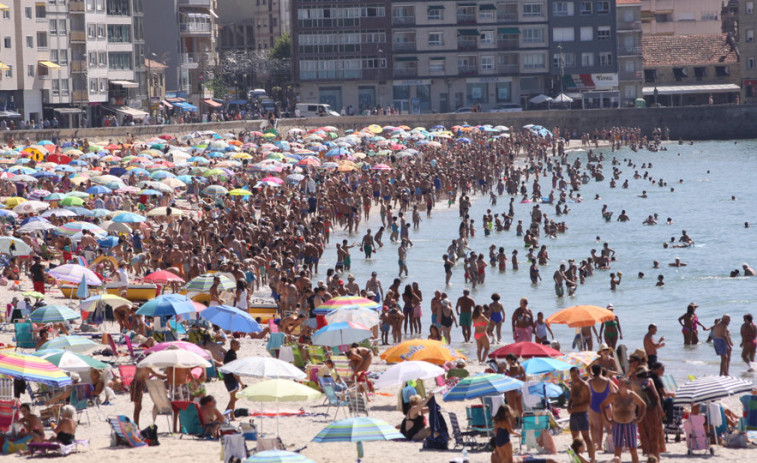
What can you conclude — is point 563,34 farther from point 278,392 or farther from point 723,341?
point 278,392

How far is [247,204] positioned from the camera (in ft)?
134

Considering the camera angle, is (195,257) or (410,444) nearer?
(410,444)

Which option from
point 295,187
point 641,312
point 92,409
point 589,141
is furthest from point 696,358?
point 589,141

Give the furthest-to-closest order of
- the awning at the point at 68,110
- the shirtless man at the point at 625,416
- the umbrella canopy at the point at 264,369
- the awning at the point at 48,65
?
the awning at the point at 68,110
the awning at the point at 48,65
the umbrella canopy at the point at 264,369
the shirtless man at the point at 625,416

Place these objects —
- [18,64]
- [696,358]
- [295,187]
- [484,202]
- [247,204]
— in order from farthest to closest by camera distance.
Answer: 1. [18,64]
2. [484,202]
3. [295,187]
4. [247,204]
5. [696,358]

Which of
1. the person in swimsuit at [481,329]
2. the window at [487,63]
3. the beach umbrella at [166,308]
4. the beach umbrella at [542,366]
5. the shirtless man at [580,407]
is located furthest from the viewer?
the window at [487,63]

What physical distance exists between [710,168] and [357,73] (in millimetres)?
26547

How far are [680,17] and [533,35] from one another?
86.2ft

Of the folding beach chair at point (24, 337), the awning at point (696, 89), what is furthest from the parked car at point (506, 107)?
the folding beach chair at point (24, 337)

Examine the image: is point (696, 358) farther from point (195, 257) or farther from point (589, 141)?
point (589, 141)

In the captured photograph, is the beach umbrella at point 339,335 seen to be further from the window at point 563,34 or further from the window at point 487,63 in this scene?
the window at point 563,34

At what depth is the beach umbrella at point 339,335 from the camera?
18188 millimetres

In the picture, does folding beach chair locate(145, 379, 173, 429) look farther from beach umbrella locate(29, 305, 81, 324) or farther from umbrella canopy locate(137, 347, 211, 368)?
beach umbrella locate(29, 305, 81, 324)

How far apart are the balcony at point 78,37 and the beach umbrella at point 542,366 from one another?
6172 cm
